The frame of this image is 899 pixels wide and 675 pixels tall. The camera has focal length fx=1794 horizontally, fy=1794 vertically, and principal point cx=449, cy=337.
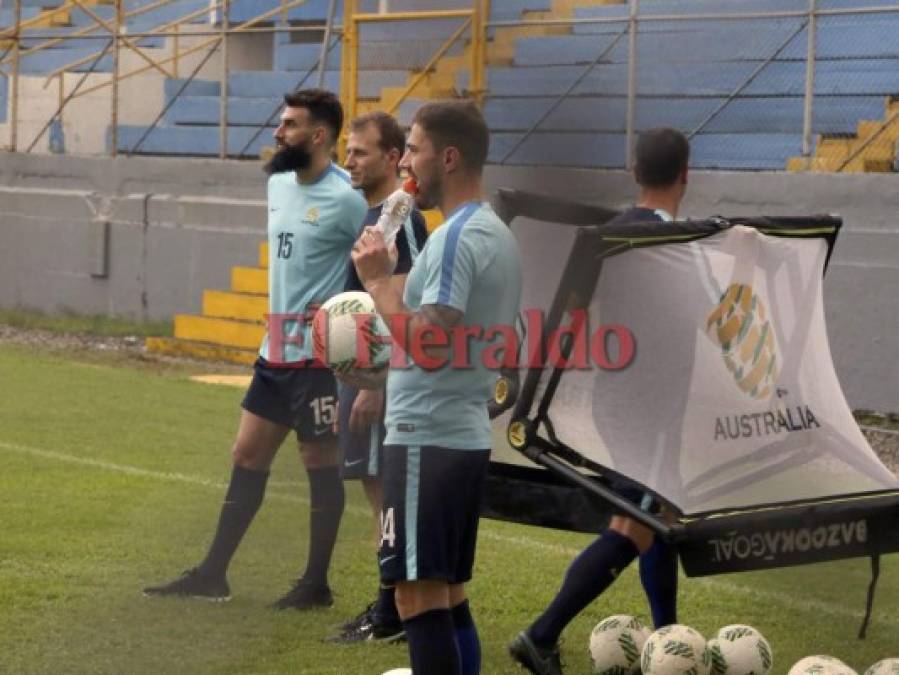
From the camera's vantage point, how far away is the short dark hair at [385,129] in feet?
21.8

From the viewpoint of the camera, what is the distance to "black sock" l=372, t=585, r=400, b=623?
6.36 m

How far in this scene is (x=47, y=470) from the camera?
32.5 ft

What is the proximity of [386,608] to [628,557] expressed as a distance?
38.2 inches

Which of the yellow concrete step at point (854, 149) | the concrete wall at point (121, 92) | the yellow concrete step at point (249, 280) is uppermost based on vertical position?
the concrete wall at point (121, 92)

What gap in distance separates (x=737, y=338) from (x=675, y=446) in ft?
1.37

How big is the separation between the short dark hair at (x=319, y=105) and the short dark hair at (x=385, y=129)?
36cm

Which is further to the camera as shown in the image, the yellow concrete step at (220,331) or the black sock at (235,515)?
the yellow concrete step at (220,331)

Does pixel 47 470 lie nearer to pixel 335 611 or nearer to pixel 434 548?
pixel 335 611

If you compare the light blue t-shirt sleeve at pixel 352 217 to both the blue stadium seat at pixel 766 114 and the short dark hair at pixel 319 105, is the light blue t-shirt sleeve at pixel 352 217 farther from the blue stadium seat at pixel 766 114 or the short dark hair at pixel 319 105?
the blue stadium seat at pixel 766 114

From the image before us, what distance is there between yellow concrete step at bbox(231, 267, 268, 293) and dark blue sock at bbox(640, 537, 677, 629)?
11280 mm

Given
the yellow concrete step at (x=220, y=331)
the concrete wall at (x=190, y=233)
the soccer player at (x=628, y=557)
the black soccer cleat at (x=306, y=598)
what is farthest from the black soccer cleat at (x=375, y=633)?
the yellow concrete step at (x=220, y=331)

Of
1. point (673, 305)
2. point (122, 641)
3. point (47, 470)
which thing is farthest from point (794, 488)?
point (47, 470)

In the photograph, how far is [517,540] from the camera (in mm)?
8414

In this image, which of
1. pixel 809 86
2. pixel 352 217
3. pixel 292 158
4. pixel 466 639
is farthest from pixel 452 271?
pixel 809 86
